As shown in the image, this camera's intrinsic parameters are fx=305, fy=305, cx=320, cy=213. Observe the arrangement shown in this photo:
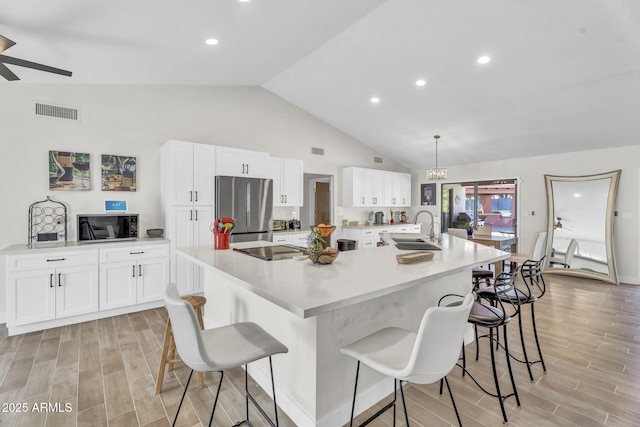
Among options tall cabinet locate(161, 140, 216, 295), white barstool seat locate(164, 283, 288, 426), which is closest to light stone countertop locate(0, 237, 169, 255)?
tall cabinet locate(161, 140, 216, 295)

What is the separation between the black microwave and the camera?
372cm

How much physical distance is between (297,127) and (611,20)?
4.52 metres

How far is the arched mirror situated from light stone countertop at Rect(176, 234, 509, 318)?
4.27 meters

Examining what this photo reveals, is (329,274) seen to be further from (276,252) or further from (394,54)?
(394,54)

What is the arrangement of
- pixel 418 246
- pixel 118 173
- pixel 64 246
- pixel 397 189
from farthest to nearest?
1. pixel 397 189
2. pixel 118 173
3. pixel 64 246
4. pixel 418 246

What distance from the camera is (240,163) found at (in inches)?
187

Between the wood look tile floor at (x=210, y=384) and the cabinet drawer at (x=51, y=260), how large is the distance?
0.72 metres

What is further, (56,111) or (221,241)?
(56,111)

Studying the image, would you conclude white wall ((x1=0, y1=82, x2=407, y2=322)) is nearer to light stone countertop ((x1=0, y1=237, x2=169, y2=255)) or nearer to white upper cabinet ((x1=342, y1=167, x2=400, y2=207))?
light stone countertop ((x1=0, y1=237, x2=169, y2=255))

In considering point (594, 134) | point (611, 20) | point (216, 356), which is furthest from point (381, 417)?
point (594, 134)

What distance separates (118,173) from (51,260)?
1382mm

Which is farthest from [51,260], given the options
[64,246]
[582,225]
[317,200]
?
[582,225]

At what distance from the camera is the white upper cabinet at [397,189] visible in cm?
739

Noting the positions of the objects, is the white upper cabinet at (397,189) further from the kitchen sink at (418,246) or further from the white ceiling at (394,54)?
the kitchen sink at (418,246)
